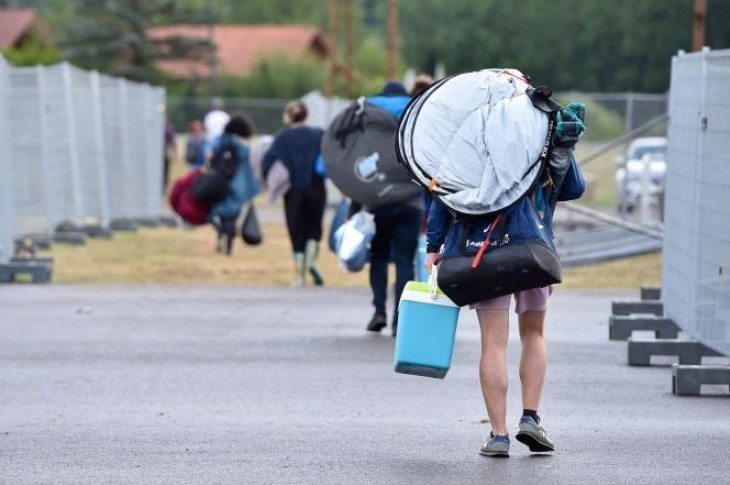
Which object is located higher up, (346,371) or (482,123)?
(482,123)

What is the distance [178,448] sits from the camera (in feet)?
25.4

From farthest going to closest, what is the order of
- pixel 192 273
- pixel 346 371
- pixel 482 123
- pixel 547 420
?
pixel 192 273 < pixel 346 371 < pixel 547 420 < pixel 482 123

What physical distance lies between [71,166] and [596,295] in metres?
8.52

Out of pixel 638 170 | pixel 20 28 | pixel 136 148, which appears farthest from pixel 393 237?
pixel 20 28

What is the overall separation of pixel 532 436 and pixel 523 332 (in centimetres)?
48

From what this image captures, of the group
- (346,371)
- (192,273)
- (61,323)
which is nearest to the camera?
(346,371)

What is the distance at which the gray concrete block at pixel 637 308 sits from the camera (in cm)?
1244

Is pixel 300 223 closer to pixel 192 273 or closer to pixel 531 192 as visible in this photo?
pixel 192 273

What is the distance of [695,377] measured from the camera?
942 centimetres

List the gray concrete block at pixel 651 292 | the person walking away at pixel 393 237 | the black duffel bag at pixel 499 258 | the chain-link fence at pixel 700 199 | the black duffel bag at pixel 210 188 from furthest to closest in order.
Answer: the black duffel bag at pixel 210 188
the gray concrete block at pixel 651 292
the person walking away at pixel 393 237
the chain-link fence at pixel 700 199
the black duffel bag at pixel 499 258

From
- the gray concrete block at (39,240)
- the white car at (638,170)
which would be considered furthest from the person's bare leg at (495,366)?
the white car at (638,170)

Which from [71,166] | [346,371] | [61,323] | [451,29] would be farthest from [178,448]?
[451,29]

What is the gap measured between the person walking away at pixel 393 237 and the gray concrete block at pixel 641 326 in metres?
1.42

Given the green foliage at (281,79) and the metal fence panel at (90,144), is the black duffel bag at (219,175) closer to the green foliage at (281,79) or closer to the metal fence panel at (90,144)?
the metal fence panel at (90,144)
